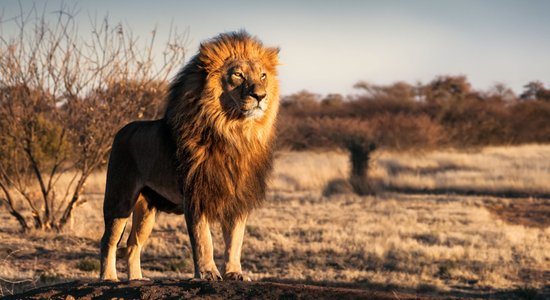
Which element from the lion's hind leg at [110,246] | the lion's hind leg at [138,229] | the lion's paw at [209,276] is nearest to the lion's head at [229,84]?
the lion's paw at [209,276]

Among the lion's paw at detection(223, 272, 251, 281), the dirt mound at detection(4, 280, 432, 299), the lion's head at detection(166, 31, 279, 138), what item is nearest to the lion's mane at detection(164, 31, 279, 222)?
the lion's head at detection(166, 31, 279, 138)

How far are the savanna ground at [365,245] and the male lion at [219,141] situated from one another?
147cm

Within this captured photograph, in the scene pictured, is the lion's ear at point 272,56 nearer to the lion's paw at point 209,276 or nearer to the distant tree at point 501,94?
the lion's paw at point 209,276

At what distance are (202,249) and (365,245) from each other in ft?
26.8

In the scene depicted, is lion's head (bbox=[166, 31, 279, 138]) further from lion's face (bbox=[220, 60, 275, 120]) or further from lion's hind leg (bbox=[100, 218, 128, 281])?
lion's hind leg (bbox=[100, 218, 128, 281])

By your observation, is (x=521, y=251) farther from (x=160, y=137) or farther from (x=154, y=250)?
(x=160, y=137)

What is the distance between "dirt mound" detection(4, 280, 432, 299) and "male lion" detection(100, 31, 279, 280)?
1.75 feet

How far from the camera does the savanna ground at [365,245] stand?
33.2ft

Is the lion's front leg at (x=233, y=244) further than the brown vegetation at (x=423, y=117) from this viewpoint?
No

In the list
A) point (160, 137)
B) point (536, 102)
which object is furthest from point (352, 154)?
point (536, 102)

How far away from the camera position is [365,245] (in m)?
12.7

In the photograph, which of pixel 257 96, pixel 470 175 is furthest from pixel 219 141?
pixel 470 175

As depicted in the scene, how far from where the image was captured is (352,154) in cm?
2375

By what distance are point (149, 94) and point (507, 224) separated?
339 inches
